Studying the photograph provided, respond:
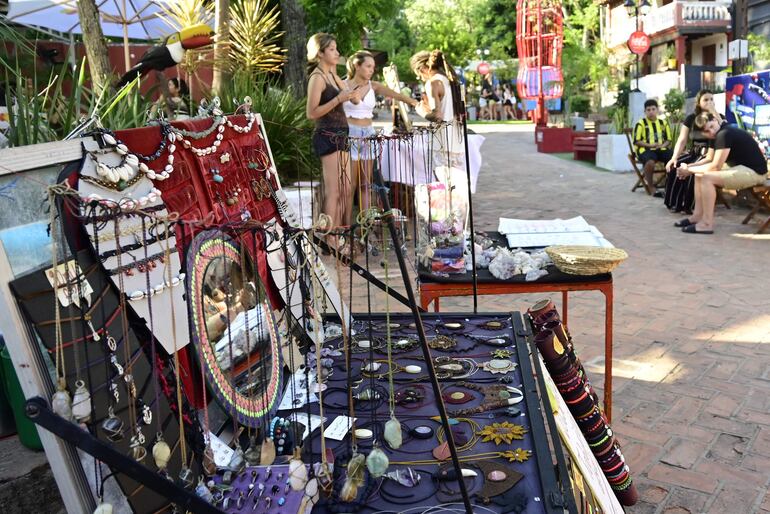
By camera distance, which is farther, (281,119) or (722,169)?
(722,169)

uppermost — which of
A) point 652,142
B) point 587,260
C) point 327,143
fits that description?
point 327,143

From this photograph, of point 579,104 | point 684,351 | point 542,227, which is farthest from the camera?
point 579,104

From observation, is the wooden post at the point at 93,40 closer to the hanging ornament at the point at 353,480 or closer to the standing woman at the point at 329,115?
the standing woman at the point at 329,115

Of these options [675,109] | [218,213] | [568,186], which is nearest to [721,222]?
[568,186]

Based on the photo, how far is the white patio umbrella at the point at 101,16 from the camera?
772cm

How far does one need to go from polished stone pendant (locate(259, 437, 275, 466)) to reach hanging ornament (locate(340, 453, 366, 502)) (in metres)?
0.23

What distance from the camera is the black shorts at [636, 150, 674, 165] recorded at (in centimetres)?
984

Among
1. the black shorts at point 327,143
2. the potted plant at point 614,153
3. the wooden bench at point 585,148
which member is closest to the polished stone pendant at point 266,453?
the black shorts at point 327,143

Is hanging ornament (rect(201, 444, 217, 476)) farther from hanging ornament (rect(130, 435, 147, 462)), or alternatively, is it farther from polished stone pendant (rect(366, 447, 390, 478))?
polished stone pendant (rect(366, 447, 390, 478))

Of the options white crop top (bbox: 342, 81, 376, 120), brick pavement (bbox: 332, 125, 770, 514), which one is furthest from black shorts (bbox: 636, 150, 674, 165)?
white crop top (bbox: 342, 81, 376, 120)

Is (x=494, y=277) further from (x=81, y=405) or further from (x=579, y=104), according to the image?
(x=579, y=104)

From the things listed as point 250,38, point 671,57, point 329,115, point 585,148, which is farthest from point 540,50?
point 329,115

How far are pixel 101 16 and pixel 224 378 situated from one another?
22.8 feet

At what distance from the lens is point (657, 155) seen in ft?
32.5
